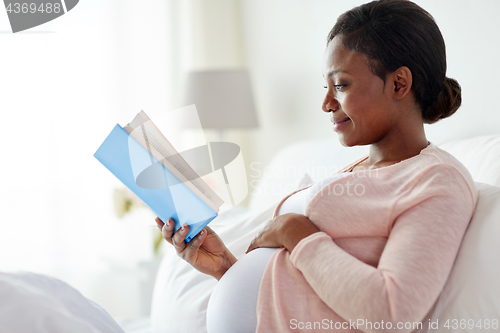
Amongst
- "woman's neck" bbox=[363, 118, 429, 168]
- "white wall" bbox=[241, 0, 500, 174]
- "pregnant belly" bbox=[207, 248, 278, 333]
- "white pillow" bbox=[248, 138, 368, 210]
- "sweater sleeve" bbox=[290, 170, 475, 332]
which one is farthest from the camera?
"white pillow" bbox=[248, 138, 368, 210]

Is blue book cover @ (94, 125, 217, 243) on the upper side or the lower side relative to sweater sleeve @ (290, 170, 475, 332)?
upper

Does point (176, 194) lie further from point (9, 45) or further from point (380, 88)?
point (9, 45)

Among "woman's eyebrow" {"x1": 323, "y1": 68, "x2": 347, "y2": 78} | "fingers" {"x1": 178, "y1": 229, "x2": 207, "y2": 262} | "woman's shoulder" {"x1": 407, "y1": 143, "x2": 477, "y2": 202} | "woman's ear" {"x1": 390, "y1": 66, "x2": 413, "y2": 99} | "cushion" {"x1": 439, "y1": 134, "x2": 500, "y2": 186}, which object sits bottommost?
"fingers" {"x1": 178, "y1": 229, "x2": 207, "y2": 262}

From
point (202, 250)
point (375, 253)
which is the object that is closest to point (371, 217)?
point (375, 253)

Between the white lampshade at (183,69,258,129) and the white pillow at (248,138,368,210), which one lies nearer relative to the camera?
the white pillow at (248,138,368,210)

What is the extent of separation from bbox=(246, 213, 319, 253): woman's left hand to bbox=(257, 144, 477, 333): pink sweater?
0.6 inches

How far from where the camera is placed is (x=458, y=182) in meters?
0.67

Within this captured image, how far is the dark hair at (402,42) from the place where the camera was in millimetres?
761

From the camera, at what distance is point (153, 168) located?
75cm

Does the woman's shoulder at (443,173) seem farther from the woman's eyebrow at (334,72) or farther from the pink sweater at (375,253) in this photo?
the woman's eyebrow at (334,72)

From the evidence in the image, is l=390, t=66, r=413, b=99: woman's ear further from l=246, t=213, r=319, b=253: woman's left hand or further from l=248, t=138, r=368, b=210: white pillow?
l=248, t=138, r=368, b=210: white pillow

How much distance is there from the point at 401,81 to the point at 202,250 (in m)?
0.54

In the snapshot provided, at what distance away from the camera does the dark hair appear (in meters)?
0.76

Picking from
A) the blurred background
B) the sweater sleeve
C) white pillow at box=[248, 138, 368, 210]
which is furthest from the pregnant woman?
the blurred background
